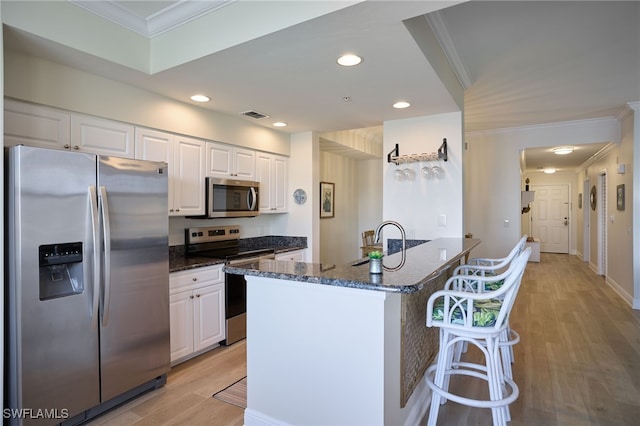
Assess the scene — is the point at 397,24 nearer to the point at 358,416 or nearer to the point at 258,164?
the point at 358,416

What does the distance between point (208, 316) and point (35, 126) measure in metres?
1.92

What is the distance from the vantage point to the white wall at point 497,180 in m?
5.85

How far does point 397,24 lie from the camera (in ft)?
6.29

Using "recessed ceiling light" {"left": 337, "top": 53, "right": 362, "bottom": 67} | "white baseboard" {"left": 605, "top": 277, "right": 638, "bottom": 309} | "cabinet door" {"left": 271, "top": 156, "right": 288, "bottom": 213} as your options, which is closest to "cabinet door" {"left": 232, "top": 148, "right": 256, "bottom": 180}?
"cabinet door" {"left": 271, "top": 156, "right": 288, "bottom": 213}

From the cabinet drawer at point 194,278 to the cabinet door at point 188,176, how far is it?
0.57m

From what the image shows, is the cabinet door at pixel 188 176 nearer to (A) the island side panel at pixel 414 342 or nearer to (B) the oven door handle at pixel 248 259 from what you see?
(B) the oven door handle at pixel 248 259

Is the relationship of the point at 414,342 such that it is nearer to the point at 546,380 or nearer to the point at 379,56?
the point at 546,380

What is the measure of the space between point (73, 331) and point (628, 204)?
6259 mm

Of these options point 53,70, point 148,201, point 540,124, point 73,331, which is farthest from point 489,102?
point 73,331

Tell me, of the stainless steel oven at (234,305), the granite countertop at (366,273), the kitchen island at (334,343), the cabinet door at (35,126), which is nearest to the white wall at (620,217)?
the granite countertop at (366,273)

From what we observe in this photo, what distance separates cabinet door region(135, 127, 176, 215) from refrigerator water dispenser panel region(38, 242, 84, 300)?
906 mm

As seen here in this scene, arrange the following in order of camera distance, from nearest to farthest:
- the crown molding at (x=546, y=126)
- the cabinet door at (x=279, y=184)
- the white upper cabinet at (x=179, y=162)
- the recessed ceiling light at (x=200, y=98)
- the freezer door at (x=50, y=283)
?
1. the freezer door at (x=50, y=283)
2. the white upper cabinet at (x=179, y=162)
3. the recessed ceiling light at (x=200, y=98)
4. the cabinet door at (x=279, y=184)
5. the crown molding at (x=546, y=126)

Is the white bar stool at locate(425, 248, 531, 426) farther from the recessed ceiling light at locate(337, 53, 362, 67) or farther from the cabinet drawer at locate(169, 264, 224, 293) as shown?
the cabinet drawer at locate(169, 264, 224, 293)

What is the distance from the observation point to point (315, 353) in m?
1.90
